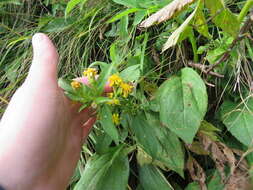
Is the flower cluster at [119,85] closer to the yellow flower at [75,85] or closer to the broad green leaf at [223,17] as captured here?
the yellow flower at [75,85]

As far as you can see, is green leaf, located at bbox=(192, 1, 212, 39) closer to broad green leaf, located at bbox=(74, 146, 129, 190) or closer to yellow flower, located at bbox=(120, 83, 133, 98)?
yellow flower, located at bbox=(120, 83, 133, 98)

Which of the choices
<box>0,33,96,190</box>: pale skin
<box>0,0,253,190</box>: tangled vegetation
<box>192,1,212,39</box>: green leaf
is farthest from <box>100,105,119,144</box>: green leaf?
<box>192,1,212,39</box>: green leaf

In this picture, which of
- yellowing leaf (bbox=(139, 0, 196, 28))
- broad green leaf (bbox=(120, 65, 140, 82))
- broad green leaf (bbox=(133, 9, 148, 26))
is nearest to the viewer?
yellowing leaf (bbox=(139, 0, 196, 28))

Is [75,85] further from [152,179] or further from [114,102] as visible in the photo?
[152,179]

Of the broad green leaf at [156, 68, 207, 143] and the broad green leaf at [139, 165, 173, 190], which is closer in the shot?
the broad green leaf at [156, 68, 207, 143]

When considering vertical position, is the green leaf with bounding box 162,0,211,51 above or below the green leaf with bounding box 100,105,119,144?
above

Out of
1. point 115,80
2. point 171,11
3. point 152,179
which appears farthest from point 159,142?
point 171,11
